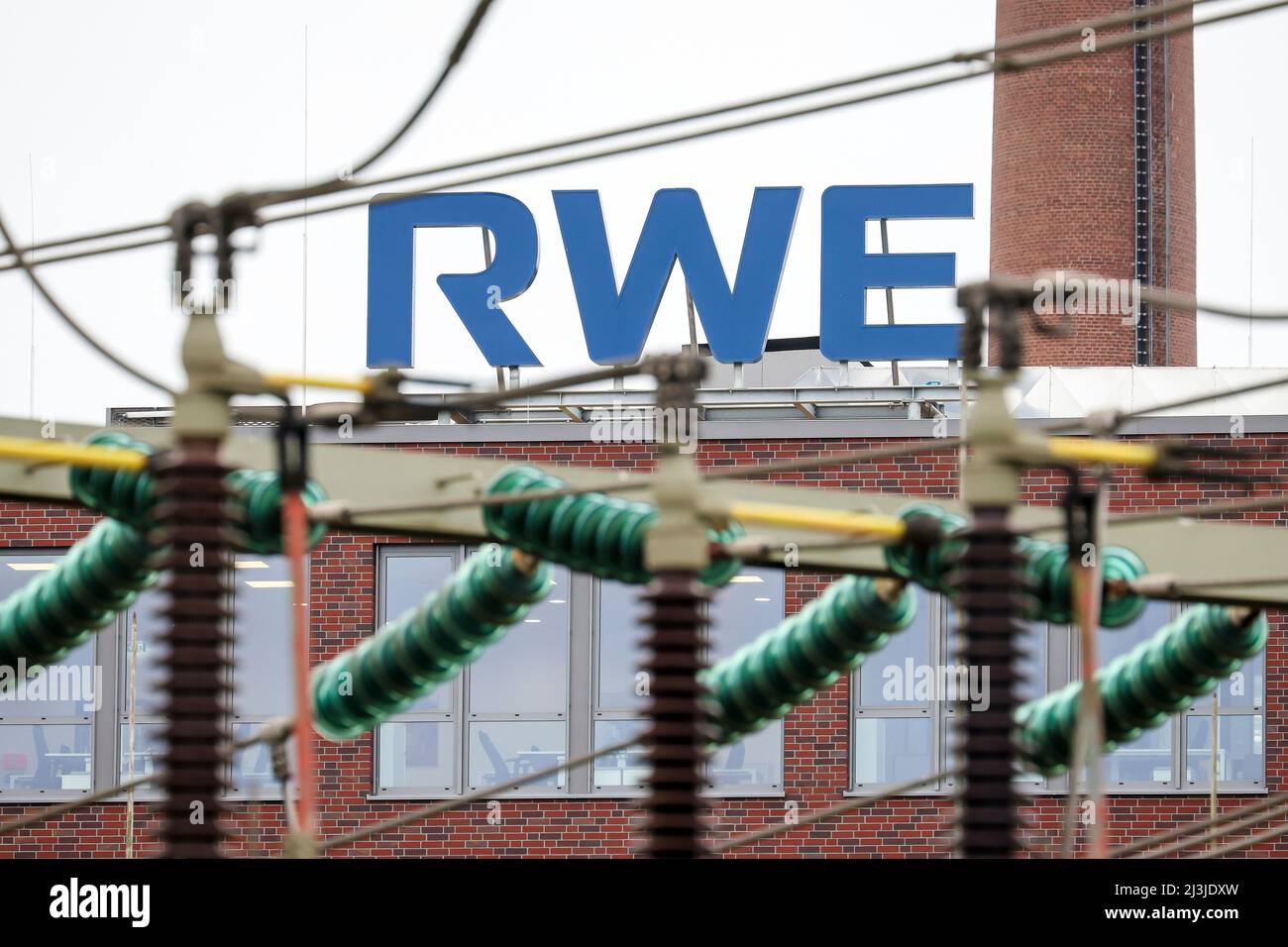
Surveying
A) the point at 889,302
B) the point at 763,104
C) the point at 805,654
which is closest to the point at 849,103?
the point at 763,104

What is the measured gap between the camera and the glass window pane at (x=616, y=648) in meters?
20.5

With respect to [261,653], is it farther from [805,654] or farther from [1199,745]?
[805,654]

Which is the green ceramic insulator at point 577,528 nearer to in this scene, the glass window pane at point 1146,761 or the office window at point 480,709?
the office window at point 480,709

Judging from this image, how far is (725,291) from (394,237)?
402cm

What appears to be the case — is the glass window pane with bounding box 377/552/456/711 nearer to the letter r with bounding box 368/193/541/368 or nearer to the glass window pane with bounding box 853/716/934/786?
the letter r with bounding box 368/193/541/368

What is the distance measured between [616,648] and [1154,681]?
11319mm

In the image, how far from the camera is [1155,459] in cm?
626

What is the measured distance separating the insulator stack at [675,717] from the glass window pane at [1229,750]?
15.0 m

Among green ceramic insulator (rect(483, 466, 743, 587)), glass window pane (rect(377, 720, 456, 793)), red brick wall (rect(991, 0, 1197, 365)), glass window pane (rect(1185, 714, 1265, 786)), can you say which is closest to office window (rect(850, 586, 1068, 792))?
glass window pane (rect(1185, 714, 1265, 786))

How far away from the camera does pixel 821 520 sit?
261 inches

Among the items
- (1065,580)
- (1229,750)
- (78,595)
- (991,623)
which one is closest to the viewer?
(991,623)

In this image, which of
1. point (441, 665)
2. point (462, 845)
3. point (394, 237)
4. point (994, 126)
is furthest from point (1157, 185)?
point (441, 665)

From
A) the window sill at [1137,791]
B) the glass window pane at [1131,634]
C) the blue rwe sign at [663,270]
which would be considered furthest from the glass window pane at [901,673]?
the blue rwe sign at [663,270]
